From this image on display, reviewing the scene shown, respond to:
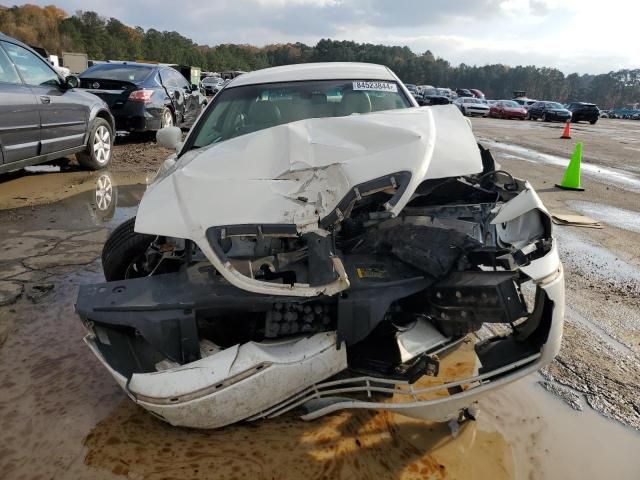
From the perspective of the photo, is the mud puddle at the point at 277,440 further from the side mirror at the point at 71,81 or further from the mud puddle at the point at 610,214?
the side mirror at the point at 71,81

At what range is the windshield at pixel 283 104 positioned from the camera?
11.3 ft

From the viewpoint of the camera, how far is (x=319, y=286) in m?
1.96

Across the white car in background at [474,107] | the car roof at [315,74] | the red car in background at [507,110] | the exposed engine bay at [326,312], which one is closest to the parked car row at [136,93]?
the car roof at [315,74]

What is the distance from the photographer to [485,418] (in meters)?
2.45

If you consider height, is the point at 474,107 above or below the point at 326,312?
below

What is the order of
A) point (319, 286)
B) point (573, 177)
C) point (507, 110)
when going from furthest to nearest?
point (507, 110) < point (573, 177) < point (319, 286)

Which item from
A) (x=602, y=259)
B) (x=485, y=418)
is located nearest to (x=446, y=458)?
(x=485, y=418)

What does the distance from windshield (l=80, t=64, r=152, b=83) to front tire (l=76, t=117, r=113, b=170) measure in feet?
7.04

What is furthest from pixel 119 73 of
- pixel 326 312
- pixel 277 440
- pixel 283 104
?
pixel 277 440

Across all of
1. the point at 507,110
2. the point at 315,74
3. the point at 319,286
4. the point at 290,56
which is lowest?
the point at 507,110

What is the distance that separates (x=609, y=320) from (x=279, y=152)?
8.85 feet

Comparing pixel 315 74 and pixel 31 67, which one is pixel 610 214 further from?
pixel 31 67

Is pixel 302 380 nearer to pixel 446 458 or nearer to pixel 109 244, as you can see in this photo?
pixel 446 458

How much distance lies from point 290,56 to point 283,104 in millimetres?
93757
